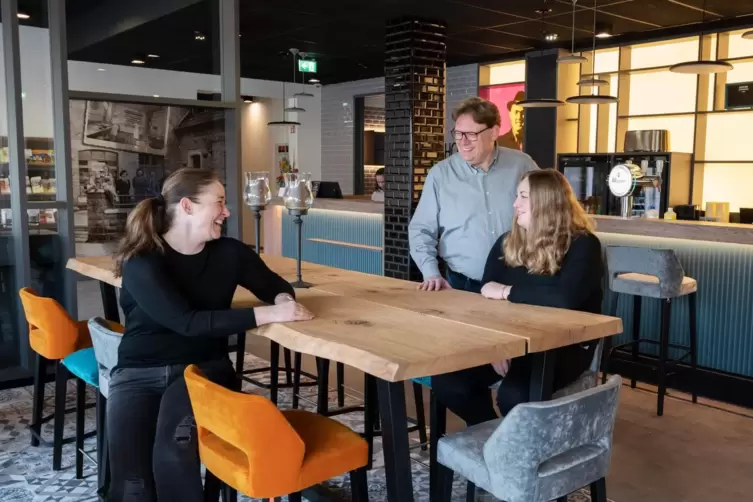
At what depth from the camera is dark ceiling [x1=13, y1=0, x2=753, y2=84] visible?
15.6 ft

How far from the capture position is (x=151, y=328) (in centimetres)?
218

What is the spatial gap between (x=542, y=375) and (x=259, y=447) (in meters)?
0.86


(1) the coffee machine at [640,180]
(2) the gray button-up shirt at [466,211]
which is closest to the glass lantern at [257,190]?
(2) the gray button-up shirt at [466,211]

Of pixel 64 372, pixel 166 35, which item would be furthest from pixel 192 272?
pixel 166 35

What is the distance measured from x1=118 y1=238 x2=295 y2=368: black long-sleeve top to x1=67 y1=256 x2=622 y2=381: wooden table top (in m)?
0.10

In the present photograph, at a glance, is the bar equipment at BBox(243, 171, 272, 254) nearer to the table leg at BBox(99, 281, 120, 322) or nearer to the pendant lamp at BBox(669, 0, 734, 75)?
the table leg at BBox(99, 281, 120, 322)

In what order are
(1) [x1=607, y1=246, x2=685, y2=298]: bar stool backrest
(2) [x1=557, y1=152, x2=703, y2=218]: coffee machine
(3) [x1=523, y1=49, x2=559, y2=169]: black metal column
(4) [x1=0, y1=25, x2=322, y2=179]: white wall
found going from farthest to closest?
1. (3) [x1=523, y1=49, x2=559, y2=169]: black metal column
2. (2) [x1=557, y1=152, x2=703, y2=218]: coffee machine
3. (4) [x1=0, y1=25, x2=322, y2=179]: white wall
4. (1) [x1=607, y1=246, x2=685, y2=298]: bar stool backrest

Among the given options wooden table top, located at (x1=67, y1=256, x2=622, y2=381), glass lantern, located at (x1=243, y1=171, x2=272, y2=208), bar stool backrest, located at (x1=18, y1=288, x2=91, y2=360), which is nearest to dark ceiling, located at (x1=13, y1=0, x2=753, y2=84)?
glass lantern, located at (x1=243, y1=171, x2=272, y2=208)

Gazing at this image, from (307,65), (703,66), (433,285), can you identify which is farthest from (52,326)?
(307,65)

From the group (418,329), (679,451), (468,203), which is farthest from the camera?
(679,451)

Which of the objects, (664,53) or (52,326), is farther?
(664,53)

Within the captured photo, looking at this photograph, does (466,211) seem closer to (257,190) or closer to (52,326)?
A: (257,190)

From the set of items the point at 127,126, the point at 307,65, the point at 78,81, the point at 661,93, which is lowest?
the point at 127,126

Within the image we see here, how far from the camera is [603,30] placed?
7070mm
